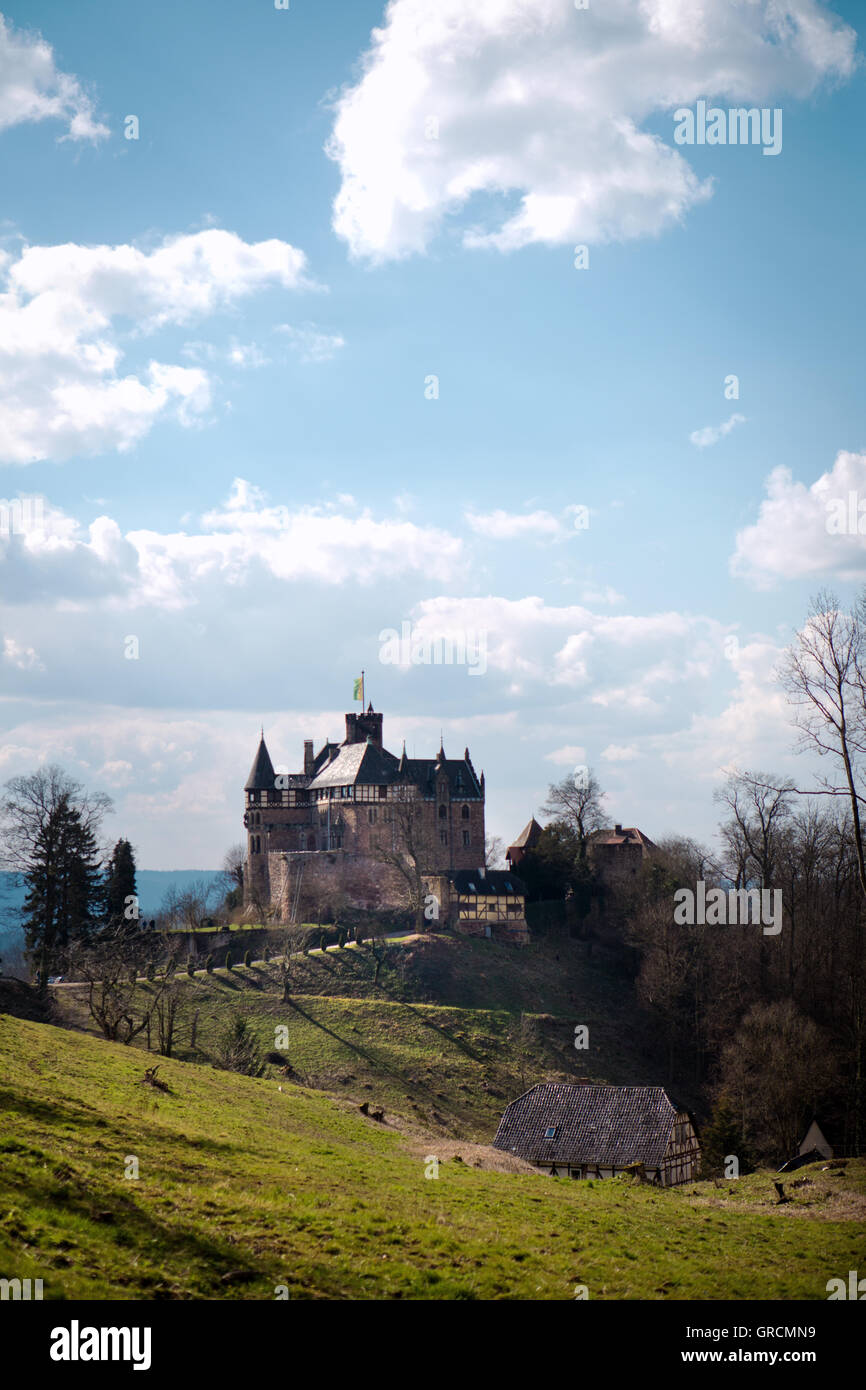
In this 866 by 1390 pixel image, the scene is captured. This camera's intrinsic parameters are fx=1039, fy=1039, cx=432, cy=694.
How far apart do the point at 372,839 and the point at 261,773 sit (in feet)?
40.6

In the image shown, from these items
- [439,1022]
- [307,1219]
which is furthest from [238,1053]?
[307,1219]

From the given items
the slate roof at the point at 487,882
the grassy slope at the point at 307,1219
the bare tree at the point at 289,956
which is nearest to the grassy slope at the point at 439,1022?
the bare tree at the point at 289,956

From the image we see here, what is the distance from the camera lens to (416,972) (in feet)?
202

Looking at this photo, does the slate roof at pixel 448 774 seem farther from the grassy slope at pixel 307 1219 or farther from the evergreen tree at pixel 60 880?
the grassy slope at pixel 307 1219

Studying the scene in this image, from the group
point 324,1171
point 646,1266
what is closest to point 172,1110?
point 324,1171

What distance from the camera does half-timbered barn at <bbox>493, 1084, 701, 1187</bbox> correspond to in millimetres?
34531

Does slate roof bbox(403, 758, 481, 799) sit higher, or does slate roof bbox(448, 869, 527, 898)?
slate roof bbox(403, 758, 481, 799)

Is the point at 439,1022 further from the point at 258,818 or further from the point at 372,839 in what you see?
the point at 258,818

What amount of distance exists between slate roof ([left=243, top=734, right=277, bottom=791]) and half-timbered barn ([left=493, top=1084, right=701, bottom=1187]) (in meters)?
49.7

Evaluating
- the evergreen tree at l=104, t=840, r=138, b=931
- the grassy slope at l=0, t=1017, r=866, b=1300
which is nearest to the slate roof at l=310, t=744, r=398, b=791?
the evergreen tree at l=104, t=840, r=138, b=931

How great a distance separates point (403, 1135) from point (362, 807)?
169 ft

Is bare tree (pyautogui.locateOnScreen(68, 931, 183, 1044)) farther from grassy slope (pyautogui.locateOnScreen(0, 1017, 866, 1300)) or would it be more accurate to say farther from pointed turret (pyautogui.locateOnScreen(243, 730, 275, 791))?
pointed turret (pyautogui.locateOnScreen(243, 730, 275, 791))

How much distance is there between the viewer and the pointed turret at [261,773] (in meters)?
84.6

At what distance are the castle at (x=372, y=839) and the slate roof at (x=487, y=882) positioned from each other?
0.07 metres
